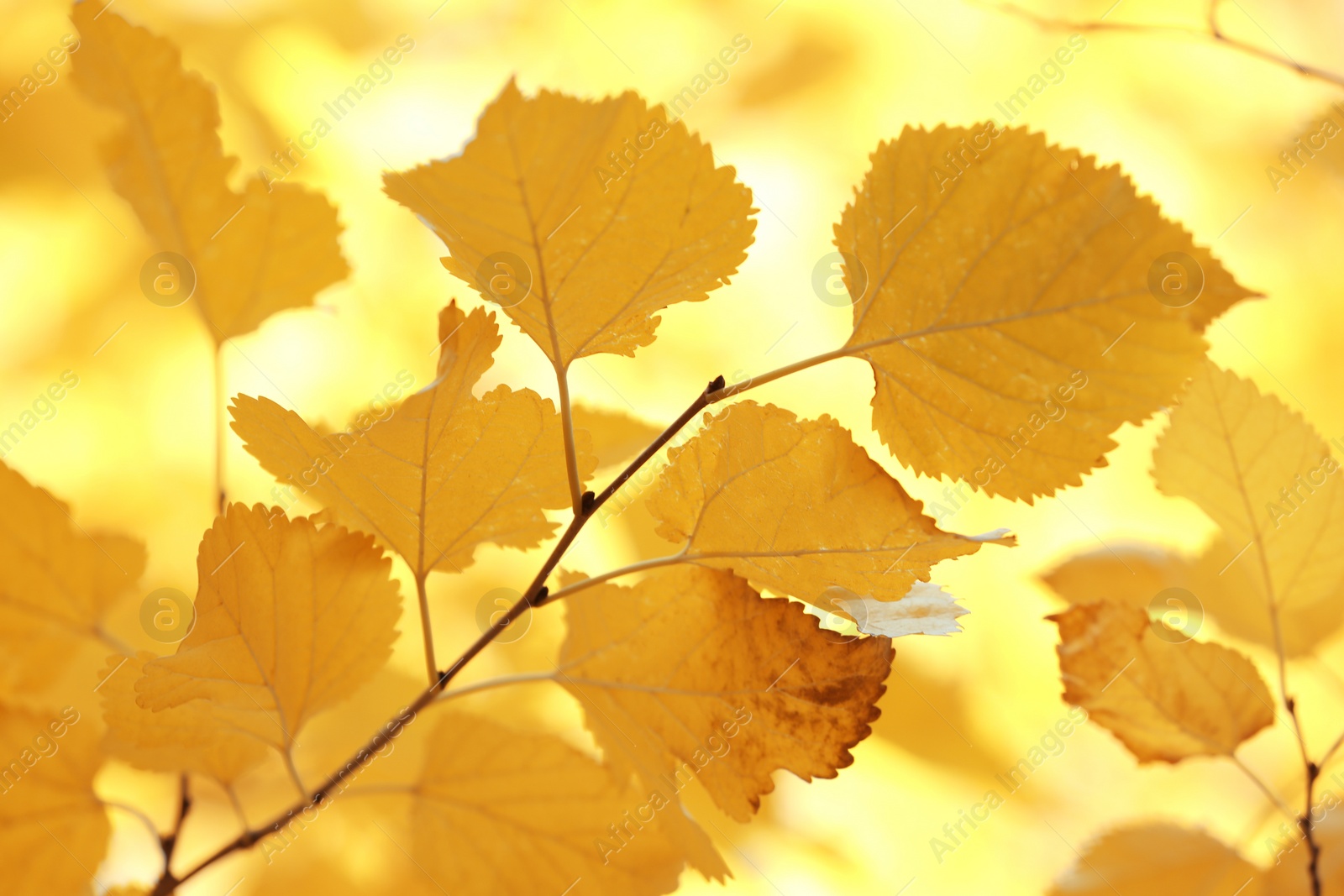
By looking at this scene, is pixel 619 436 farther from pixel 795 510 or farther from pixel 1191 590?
pixel 1191 590

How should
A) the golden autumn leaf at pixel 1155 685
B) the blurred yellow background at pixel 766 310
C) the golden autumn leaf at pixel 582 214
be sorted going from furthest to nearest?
1. the blurred yellow background at pixel 766 310
2. the golden autumn leaf at pixel 1155 685
3. the golden autumn leaf at pixel 582 214

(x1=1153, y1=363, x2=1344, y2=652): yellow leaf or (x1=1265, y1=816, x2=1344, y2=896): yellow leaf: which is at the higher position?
(x1=1153, y1=363, x2=1344, y2=652): yellow leaf

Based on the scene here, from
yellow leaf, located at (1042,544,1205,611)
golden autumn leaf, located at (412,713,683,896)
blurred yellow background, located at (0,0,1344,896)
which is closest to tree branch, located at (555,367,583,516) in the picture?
golden autumn leaf, located at (412,713,683,896)

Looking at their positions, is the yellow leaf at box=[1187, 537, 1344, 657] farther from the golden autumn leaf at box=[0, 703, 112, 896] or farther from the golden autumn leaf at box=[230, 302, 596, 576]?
the golden autumn leaf at box=[0, 703, 112, 896]

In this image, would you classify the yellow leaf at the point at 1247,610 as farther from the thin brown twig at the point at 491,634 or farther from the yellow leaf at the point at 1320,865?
the thin brown twig at the point at 491,634

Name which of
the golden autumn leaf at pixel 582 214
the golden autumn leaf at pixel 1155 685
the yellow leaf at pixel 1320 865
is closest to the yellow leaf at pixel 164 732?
the golden autumn leaf at pixel 582 214

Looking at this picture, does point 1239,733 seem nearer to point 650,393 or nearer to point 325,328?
point 650,393
